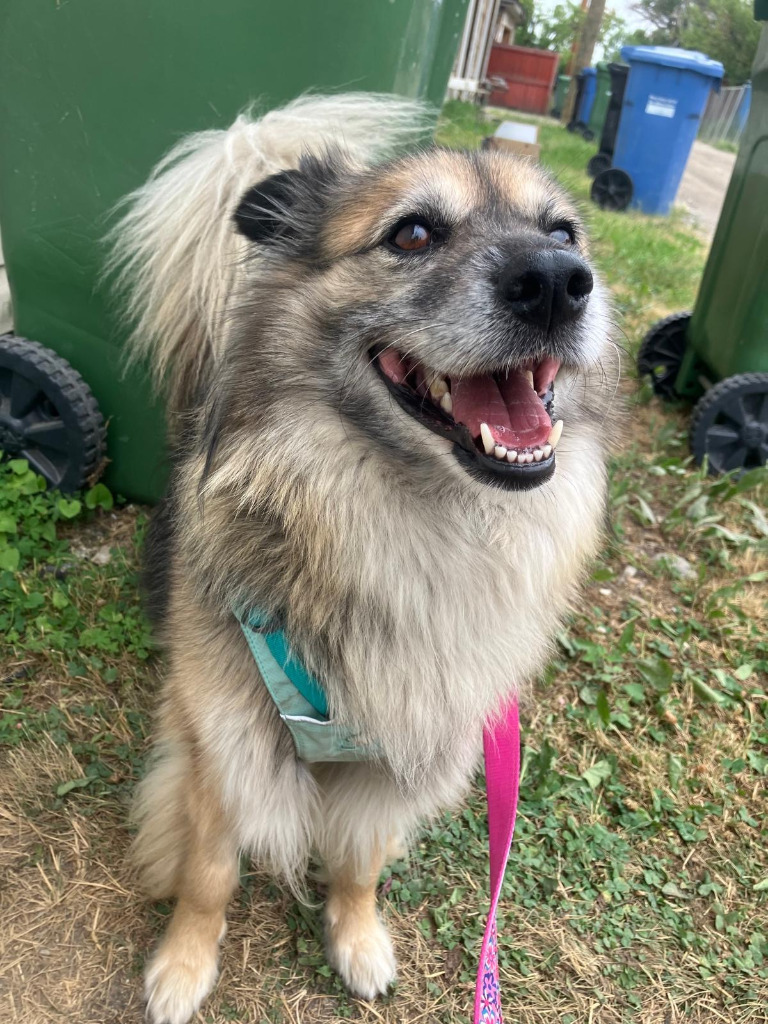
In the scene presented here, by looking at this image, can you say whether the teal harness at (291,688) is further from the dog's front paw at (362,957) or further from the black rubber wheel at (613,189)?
the black rubber wheel at (613,189)

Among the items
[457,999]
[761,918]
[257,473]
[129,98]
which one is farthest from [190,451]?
[761,918]

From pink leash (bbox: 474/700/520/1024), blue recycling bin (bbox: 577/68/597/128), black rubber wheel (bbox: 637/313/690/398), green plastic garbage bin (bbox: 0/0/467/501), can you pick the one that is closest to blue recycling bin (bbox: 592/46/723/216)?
black rubber wheel (bbox: 637/313/690/398)

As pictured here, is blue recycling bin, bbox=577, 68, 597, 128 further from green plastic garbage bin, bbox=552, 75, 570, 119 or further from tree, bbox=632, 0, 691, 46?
green plastic garbage bin, bbox=552, 75, 570, 119

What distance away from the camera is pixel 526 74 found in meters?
33.2

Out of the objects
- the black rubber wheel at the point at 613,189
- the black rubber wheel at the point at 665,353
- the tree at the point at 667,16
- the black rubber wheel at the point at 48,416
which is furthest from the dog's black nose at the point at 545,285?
the tree at the point at 667,16

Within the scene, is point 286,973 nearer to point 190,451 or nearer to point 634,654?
point 190,451

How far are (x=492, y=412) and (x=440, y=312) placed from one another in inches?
7.7

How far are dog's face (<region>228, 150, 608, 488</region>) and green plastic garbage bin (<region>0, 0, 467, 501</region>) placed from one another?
32.6 inches

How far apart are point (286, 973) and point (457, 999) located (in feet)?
1.28

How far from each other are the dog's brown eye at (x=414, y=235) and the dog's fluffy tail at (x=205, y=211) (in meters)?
→ 0.45

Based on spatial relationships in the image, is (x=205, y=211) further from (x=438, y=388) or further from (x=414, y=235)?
(x=438, y=388)

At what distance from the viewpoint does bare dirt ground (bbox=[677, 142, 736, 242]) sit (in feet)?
33.0

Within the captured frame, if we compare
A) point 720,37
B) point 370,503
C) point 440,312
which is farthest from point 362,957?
point 720,37

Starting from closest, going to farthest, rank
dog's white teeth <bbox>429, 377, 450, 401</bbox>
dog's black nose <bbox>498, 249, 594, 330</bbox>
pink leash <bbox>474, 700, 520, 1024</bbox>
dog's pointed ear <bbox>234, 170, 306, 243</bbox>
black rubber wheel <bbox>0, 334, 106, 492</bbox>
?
dog's black nose <bbox>498, 249, 594, 330</bbox>, dog's white teeth <bbox>429, 377, 450, 401</bbox>, pink leash <bbox>474, 700, 520, 1024</bbox>, dog's pointed ear <bbox>234, 170, 306, 243</bbox>, black rubber wheel <bbox>0, 334, 106, 492</bbox>
